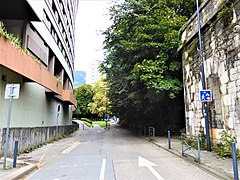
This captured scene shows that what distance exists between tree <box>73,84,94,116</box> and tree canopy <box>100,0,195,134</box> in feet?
177

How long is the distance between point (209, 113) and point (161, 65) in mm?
6233

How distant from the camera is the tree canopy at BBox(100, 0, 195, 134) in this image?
53.4ft

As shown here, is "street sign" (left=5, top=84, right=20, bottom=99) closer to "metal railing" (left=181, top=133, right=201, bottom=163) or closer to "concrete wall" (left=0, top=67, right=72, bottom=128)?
"concrete wall" (left=0, top=67, right=72, bottom=128)

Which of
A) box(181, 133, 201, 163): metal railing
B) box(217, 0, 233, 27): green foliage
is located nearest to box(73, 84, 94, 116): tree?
box(181, 133, 201, 163): metal railing

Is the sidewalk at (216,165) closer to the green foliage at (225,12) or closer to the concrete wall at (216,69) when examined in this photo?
the concrete wall at (216,69)

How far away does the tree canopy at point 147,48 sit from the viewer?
16.3 metres

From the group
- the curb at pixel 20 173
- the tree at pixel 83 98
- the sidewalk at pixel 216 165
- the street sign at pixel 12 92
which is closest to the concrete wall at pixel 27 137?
the street sign at pixel 12 92

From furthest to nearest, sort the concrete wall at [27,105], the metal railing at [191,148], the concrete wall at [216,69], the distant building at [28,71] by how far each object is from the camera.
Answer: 1. the concrete wall at [27,105]
2. the distant building at [28,71]
3. the concrete wall at [216,69]
4. the metal railing at [191,148]

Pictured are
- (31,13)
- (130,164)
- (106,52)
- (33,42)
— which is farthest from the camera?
(106,52)

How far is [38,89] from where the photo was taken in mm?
16750

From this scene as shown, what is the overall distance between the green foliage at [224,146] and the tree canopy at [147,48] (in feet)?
20.3

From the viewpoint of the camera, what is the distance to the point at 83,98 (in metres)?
74.0

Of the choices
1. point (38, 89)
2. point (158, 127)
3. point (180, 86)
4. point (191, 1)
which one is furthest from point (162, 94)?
point (38, 89)

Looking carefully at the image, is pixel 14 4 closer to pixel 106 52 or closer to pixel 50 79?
pixel 50 79
